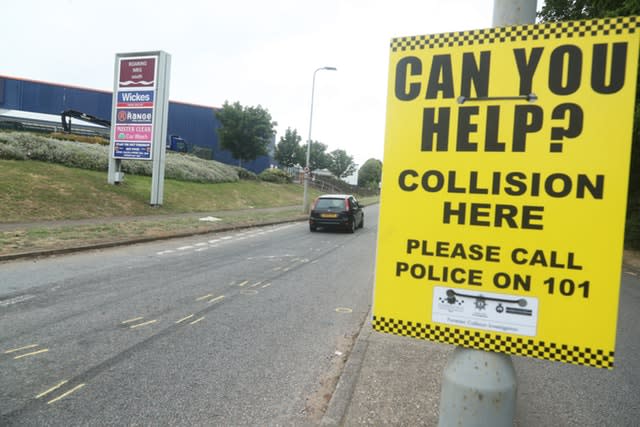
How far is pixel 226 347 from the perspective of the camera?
14.3 ft

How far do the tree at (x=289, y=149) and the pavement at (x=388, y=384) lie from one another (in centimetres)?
5895

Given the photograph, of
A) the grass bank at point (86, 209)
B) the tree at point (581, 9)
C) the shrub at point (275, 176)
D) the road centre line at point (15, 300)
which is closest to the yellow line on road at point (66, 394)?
the road centre line at point (15, 300)

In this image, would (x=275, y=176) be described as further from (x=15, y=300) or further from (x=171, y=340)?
(x=171, y=340)

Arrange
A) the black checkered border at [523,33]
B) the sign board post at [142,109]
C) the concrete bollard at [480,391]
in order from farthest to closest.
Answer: the sign board post at [142,109] < the concrete bollard at [480,391] < the black checkered border at [523,33]

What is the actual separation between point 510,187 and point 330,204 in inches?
586

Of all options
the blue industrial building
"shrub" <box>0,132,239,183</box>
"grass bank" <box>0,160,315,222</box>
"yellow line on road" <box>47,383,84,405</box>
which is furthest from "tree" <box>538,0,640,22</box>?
the blue industrial building

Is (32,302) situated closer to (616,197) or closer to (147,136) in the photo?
(616,197)

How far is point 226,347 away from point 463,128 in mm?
3396

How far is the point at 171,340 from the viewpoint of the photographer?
4480mm

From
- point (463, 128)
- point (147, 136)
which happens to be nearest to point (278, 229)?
point (147, 136)

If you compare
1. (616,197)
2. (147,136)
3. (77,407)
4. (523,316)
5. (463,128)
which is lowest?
(77,407)

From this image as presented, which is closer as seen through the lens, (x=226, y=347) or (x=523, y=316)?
(x=523, y=316)

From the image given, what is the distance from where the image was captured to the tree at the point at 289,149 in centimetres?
6262

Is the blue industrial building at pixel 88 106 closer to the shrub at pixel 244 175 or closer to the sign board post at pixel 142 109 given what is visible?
the shrub at pixel 244 175
